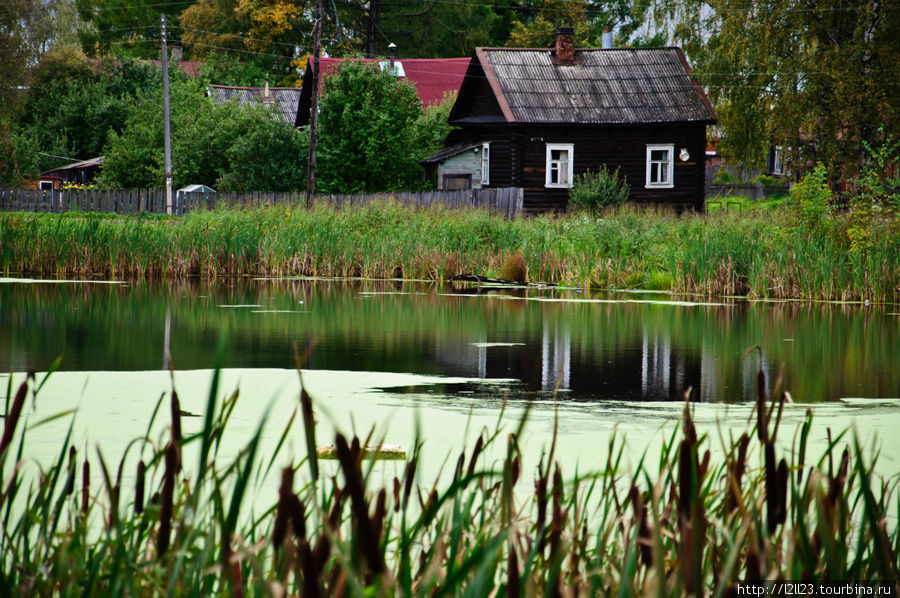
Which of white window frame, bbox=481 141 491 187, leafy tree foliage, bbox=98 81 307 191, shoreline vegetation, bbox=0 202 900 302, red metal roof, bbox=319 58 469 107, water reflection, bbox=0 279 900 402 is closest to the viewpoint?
water reflection, bbox=0 279 900 402

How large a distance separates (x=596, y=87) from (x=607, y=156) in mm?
2075

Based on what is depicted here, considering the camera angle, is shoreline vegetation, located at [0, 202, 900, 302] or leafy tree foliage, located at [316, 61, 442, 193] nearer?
shoreline vegetation, located at [0, 202, 900, 302]

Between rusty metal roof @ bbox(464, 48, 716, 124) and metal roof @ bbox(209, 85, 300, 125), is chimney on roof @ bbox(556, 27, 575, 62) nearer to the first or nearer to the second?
rusty metal roof @ bbox(464, 48, 716, 124)

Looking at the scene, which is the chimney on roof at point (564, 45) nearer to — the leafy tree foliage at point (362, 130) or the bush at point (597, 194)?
the leafy tree foliage at point (362, 130)

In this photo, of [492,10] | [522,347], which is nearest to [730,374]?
[522,347]

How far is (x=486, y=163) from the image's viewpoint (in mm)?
30609

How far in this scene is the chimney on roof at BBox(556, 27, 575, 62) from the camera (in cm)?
3066

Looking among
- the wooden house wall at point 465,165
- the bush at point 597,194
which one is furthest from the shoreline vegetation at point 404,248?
the wooden house wall at point 465,165

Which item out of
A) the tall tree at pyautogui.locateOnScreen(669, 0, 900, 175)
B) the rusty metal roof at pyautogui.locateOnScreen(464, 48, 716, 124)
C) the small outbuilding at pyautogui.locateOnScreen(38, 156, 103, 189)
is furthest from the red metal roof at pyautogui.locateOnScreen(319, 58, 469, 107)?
the tall tree at pyautogui.locateOnScreen(669, 0, 900, 175)

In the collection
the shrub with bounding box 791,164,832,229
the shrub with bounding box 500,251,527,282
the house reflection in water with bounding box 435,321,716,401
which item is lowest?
the house reflection in water with bounding box 435,321,716,401

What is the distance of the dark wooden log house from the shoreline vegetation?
11.9 metres

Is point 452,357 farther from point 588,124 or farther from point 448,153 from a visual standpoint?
point 448,153

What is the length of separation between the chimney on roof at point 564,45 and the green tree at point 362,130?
4.50 meters

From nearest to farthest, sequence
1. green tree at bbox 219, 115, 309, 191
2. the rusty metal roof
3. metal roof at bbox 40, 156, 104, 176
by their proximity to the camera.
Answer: the rusty metal roof
green tree at bbox 219, 115, 309, 191
metal roof at bbox 40, 156, 104, 176
